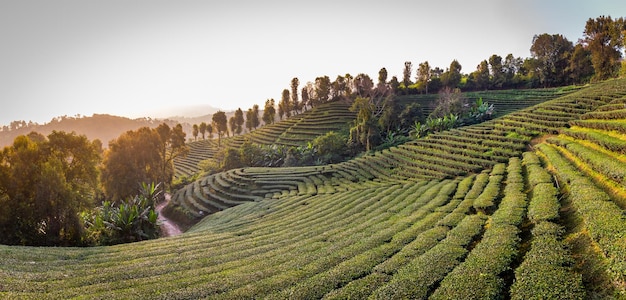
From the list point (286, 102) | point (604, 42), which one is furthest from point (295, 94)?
point (604, 42)

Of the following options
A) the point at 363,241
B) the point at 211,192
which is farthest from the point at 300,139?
the point at 363,241

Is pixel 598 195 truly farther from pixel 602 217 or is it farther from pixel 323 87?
pixel 323 87

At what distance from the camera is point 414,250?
10328 millimetres

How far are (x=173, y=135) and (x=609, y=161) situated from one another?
1875 inches

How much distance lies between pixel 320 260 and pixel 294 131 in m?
67.3

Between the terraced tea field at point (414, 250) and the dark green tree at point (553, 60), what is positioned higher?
the dark green tree at point (553, 60)

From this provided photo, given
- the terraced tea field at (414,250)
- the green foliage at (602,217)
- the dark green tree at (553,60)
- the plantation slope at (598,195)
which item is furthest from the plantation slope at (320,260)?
the dark green tree at (553,60)

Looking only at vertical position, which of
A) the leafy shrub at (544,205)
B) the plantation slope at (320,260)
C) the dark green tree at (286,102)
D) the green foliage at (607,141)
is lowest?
the plantation slope at (320,260)

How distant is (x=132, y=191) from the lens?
37.2m

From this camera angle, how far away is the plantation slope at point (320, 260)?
819 centimetres

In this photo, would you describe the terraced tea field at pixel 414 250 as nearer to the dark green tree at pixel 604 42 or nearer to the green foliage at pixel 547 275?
the green foliage at pixel 547 275

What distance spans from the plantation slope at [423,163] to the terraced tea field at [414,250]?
4.16 metres

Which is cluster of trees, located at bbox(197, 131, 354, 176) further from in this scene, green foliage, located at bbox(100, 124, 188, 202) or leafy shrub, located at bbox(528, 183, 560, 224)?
leafy shrub, located at bbox(528, 183, 560, 224)

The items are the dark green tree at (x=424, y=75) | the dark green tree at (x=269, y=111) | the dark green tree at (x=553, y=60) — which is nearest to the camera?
the dark green tree at (x=553, y=60)
